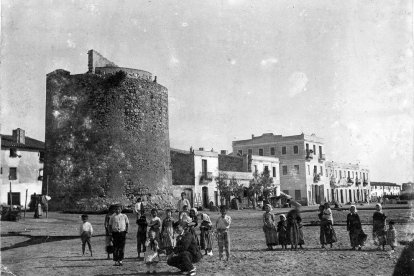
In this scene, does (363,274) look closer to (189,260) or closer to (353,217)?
(189,260)

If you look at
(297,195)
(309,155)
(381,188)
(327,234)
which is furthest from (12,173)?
(381,188)

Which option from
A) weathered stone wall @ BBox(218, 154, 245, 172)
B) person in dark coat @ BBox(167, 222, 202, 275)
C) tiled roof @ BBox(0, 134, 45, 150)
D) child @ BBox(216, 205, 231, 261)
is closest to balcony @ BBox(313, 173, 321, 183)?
weathered stone wall @ BBox(218, 154, 245, 172)

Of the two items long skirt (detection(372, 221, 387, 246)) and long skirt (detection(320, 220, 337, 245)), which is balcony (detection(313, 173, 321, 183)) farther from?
long skirt (detection(372, 221, 387, 246))

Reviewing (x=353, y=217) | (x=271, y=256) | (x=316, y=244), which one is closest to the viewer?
(x=271, y=256)

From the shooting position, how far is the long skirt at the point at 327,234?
13133 mm

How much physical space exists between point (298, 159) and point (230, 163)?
1081 cm

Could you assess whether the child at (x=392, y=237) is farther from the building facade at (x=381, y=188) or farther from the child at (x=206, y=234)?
the building facade at (x=381, y=188)

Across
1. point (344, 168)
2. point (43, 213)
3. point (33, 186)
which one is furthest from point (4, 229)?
point (344, 168)

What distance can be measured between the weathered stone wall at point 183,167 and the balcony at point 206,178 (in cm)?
93

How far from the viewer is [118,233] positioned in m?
10.6

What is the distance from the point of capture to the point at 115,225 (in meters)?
10.6

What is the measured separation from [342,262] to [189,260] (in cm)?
375

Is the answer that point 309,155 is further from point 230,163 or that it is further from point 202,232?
point 202,232

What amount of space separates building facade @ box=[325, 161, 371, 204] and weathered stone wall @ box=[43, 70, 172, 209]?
38656 millimetres
